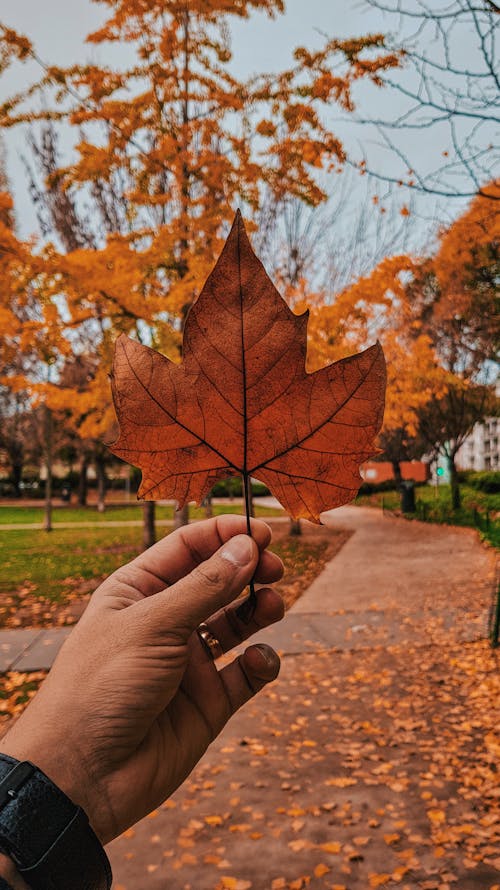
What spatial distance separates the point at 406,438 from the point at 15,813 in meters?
24.6

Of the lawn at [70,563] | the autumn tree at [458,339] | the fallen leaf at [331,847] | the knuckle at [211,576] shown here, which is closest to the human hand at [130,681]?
the knuckle at [211,576]

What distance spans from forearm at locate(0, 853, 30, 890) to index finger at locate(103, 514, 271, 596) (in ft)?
1.76

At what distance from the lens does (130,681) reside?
3.79 ft

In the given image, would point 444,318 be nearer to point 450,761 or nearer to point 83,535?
point 83,535

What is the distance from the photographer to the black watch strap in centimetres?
97

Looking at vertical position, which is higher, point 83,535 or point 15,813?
point 15,813

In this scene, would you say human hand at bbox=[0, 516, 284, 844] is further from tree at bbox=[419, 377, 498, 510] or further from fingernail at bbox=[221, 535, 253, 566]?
tree at bbox=[419, 377, 498, 510]

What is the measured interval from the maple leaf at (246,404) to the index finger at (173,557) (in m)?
0.36

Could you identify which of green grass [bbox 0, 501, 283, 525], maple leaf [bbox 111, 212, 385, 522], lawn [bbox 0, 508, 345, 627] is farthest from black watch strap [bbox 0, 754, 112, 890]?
green grass [bbox 0, 501, 283, 525]

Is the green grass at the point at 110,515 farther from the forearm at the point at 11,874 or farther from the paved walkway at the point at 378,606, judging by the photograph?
the forearm at the point at 11,874

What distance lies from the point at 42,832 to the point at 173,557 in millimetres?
589

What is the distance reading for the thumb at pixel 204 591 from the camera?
3.59ft

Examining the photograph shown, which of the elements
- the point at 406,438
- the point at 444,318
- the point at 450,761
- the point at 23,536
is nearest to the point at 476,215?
the point at 450,761

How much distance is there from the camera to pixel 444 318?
15.5 meters
